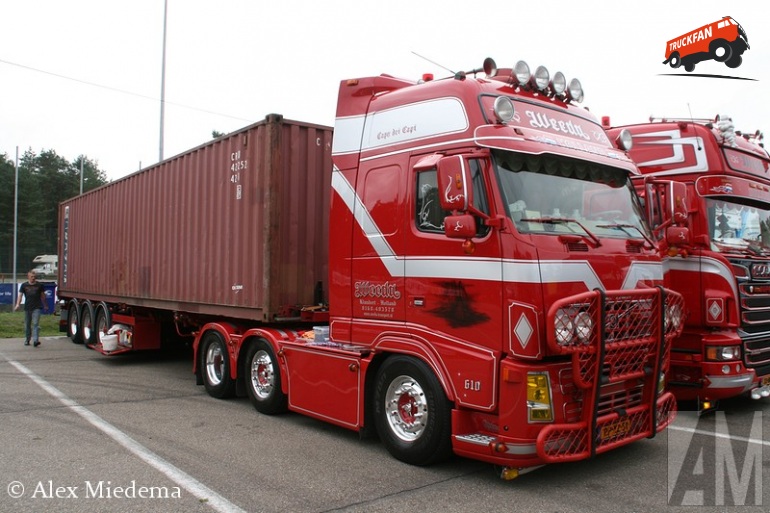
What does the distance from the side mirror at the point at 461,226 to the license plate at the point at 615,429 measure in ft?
5.98

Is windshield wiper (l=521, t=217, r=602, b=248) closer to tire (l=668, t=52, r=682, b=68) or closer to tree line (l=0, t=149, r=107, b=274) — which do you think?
tire (l=668, t=52, r=682, b=68)

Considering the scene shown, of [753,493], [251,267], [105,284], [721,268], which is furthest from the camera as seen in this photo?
[105,284]

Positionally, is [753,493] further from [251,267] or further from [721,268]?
[251,267]

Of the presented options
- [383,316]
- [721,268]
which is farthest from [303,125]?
[721,268]

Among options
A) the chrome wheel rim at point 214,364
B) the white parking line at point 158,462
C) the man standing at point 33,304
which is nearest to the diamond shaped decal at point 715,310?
the white parking line at point 158,462

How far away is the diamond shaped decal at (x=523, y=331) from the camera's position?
452cm

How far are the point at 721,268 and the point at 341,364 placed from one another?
4.39 meters

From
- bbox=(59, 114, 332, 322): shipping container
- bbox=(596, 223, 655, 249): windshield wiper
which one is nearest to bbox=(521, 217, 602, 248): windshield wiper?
bbox=(596, 223, 655, 249): windshield wiper

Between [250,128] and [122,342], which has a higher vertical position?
[250,128]

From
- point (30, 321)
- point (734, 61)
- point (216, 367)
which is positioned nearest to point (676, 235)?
point (216, 367)

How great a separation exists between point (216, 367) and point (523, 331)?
5.23 m

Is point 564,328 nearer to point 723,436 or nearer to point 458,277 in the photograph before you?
point 458,277

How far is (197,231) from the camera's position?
9039 mm

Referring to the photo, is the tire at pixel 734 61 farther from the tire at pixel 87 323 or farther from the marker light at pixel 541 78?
the tire at pixel 87 323
